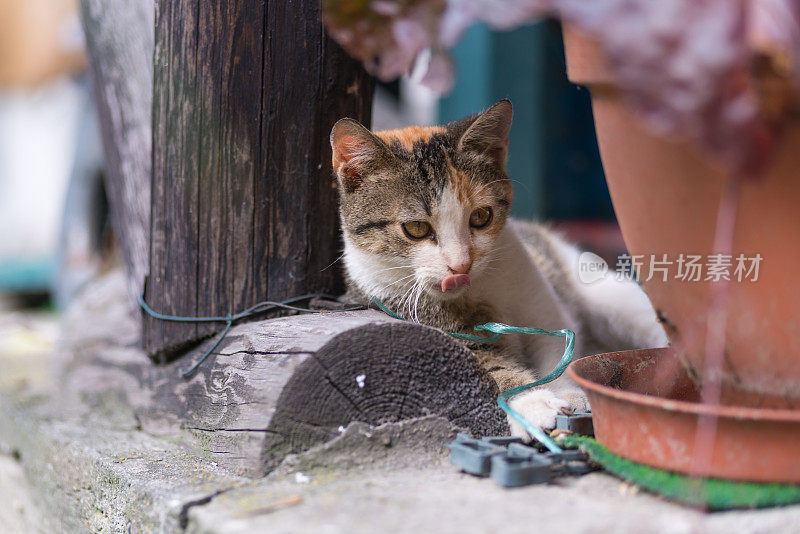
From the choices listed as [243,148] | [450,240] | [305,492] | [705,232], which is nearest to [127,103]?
[243,148]

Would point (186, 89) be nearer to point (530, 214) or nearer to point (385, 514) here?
point (385, 514)

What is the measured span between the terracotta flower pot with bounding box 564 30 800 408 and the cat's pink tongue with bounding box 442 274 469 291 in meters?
0.57

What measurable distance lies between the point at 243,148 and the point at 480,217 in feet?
2.36

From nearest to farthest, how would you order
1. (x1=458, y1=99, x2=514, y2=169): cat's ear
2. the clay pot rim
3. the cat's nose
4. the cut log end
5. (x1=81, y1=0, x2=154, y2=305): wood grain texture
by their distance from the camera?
the clay pot rim < the cut log end < the cat's nose < (x1=458, y1=99, x2=514, y2=169): cat's ear < (x1=81, y1=0, x2=154, y2=305): wood grain texture

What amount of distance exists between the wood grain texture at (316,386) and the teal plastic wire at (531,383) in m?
0.06

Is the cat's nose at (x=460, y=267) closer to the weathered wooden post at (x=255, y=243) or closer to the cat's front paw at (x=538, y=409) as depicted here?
the weathered wooden post at (x=255, y=243)

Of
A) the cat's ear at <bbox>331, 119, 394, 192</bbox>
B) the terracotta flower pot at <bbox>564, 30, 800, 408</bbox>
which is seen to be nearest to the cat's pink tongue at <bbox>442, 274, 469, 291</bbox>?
the cat's ear at <bbox>331, 119, 394, 192</bbox>

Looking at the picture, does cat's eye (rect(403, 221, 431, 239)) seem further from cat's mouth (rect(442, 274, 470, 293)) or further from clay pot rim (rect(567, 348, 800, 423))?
clay pot rim (rect(567, 348, 800, 423))

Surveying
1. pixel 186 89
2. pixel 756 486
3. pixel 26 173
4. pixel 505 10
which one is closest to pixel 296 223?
pixel 186 89

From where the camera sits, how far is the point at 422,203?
1.98 metres

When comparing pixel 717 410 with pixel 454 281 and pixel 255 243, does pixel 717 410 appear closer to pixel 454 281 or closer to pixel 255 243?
pixel 454 281

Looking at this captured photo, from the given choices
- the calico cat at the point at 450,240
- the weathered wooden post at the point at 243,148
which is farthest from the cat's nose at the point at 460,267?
the weathered wooden post at the point at 243,148

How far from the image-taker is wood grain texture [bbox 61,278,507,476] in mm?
1642

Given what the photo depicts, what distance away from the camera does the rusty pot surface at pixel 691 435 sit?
1.25 metres
